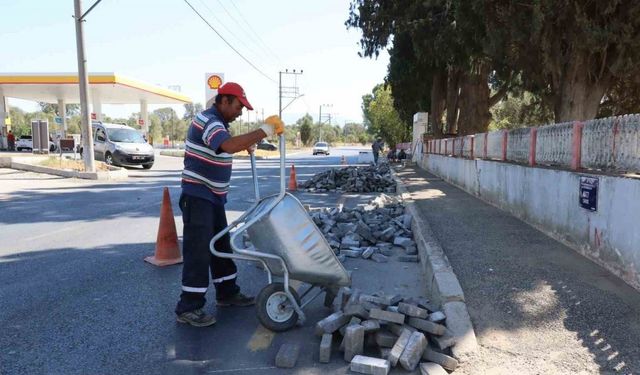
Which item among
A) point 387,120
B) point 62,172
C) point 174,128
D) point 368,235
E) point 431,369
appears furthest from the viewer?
point 174,128

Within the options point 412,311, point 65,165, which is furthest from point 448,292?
point 65,165

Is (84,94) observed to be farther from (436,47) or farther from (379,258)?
(379,258)

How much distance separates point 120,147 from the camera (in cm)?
2156

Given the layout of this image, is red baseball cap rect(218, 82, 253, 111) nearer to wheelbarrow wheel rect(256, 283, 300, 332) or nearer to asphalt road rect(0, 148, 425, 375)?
wheelbarrow wheel rect(256, 283, 300, 332)

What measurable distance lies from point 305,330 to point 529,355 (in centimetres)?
163

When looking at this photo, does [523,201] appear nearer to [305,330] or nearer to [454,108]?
[305,330]

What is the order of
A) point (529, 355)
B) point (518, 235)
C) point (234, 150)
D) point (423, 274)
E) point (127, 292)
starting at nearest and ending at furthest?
point (529, 355) → point (234, 150) → point (127, 292) → point (423, 274) → point (518, 235)

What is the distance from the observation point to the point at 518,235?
6.43 meters

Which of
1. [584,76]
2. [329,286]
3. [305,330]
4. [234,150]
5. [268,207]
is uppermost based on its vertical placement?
[584,76]

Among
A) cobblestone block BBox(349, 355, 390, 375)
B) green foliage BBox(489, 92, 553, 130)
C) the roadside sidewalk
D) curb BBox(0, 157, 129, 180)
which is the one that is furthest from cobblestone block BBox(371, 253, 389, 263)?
green foliage BBox(489, 92, 553, 130)

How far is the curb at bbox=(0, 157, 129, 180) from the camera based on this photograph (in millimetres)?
16656

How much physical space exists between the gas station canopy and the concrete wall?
3008cm

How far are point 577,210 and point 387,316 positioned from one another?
3.24 meters

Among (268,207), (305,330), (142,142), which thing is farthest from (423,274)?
(142,142)
